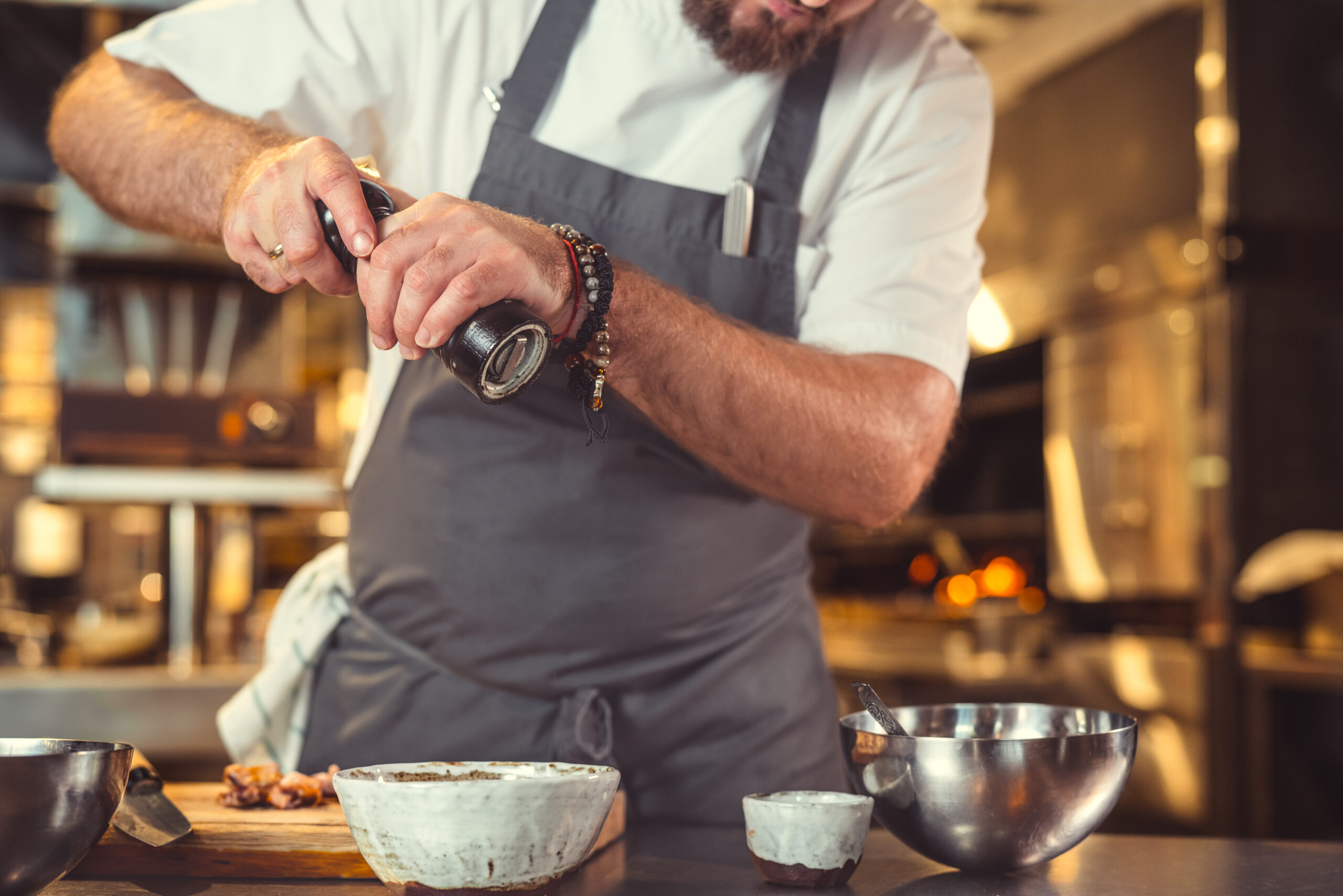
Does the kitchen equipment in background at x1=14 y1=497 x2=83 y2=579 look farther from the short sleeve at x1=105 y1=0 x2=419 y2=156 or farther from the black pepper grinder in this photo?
the black pepper grinder

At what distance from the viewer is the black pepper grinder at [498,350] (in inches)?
28.2

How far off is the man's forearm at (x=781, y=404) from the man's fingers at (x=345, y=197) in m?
0.19

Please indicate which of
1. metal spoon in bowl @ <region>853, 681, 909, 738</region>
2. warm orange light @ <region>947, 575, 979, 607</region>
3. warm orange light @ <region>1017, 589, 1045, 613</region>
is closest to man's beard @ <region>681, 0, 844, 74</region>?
metal spoon in bowl @ <region>853, 681, 909, 738</region>

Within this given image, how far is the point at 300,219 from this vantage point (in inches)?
31.6

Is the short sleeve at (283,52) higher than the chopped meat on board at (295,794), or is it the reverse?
the short sleeve at (283,52)

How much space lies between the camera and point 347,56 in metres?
1.16

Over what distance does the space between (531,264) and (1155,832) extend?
263 centimetres

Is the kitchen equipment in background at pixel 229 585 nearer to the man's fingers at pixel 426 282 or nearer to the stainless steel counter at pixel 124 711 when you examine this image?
the stainless steel counter at pixel 124 711


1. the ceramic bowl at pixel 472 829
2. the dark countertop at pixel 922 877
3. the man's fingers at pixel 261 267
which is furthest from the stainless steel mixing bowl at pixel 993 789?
the man's fingers at pixel 261 267

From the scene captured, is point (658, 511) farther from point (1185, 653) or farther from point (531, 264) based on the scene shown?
point (1185, 653)

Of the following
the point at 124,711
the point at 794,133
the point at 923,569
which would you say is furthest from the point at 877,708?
the point at 923,569

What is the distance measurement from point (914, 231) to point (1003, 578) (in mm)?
2581

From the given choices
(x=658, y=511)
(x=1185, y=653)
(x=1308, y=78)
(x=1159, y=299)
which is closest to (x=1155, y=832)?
(x=1185, y=653)

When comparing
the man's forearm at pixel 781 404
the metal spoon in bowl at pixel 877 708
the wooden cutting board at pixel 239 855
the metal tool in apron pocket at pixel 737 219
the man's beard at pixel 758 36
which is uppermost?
the man's beard at pixel 758 36
